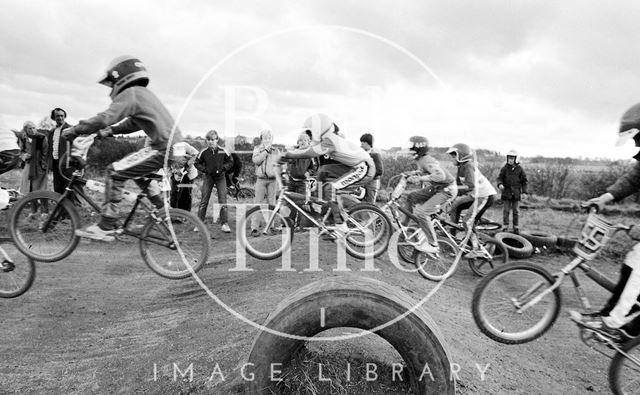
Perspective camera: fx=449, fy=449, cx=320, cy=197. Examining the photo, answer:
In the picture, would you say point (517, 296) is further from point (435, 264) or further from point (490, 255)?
point (490, 255)

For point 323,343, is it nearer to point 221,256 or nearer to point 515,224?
point 221,256

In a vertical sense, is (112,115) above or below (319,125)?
below

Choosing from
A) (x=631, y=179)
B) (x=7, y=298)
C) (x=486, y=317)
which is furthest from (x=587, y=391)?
(x=7, y=298)

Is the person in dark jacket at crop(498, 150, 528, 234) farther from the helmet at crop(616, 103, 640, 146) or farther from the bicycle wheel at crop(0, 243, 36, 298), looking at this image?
the bicycle wheel at crop(0, 243, 36, 298)

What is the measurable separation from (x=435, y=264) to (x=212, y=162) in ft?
17.9

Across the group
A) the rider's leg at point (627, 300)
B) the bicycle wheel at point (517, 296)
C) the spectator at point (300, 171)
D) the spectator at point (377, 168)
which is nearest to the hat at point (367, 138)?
the spectator at point (377, 168)

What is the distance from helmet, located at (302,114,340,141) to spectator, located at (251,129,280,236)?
5.92ft

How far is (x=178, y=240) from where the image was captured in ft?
20.3

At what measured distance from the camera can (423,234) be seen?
9102 millimetres

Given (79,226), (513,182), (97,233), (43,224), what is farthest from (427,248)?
(43,224)

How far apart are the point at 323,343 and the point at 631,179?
3791 millimetres

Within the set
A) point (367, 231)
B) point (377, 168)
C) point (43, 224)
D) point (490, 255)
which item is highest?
point (377, 168)

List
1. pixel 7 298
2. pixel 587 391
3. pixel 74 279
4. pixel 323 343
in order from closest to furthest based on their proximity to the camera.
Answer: pixel 323 343 < pixel 587 391 < pixel 7 298 < pixel 74 279

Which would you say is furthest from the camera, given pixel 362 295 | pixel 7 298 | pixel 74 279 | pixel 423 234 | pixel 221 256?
pixel 221 256
